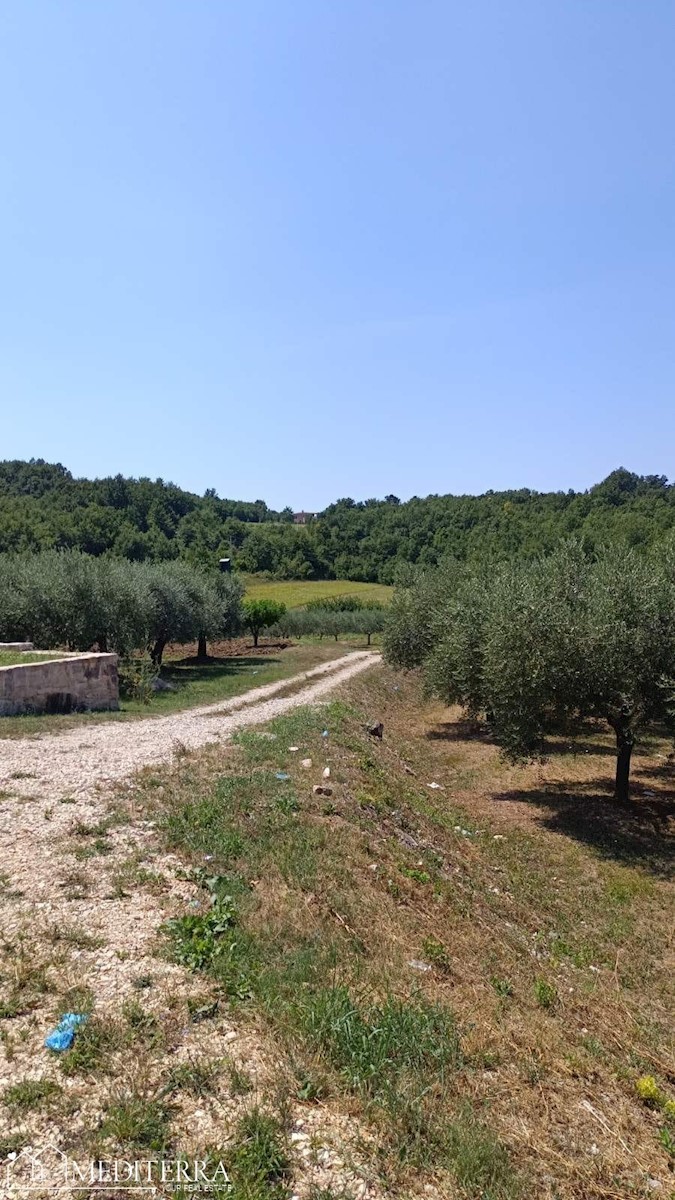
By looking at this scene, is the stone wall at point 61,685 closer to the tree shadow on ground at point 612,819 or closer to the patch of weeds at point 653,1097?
the tree shadow on ground at point 612,819

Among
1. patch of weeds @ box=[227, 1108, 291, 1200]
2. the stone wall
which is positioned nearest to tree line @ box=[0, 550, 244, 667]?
the stone wall

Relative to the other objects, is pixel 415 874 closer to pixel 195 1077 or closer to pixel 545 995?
pixel 545 995

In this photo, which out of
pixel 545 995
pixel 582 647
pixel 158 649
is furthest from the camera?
pixel 158 649

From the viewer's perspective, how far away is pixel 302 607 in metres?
77.2

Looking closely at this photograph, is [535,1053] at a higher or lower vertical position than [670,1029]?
higher

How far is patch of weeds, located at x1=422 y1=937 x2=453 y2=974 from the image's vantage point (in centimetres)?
774

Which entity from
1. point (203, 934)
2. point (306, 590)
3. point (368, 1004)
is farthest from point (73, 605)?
point (306, 590)

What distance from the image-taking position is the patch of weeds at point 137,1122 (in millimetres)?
4379

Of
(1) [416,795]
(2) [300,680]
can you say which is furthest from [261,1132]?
(2) [300,680]

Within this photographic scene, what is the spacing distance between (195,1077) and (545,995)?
4659 mm

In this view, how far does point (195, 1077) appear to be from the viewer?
4.97 metres

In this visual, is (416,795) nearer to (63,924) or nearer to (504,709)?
(504,709)

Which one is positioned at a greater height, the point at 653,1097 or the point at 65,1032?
the point at 65,1032

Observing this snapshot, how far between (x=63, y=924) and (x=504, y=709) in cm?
1566
